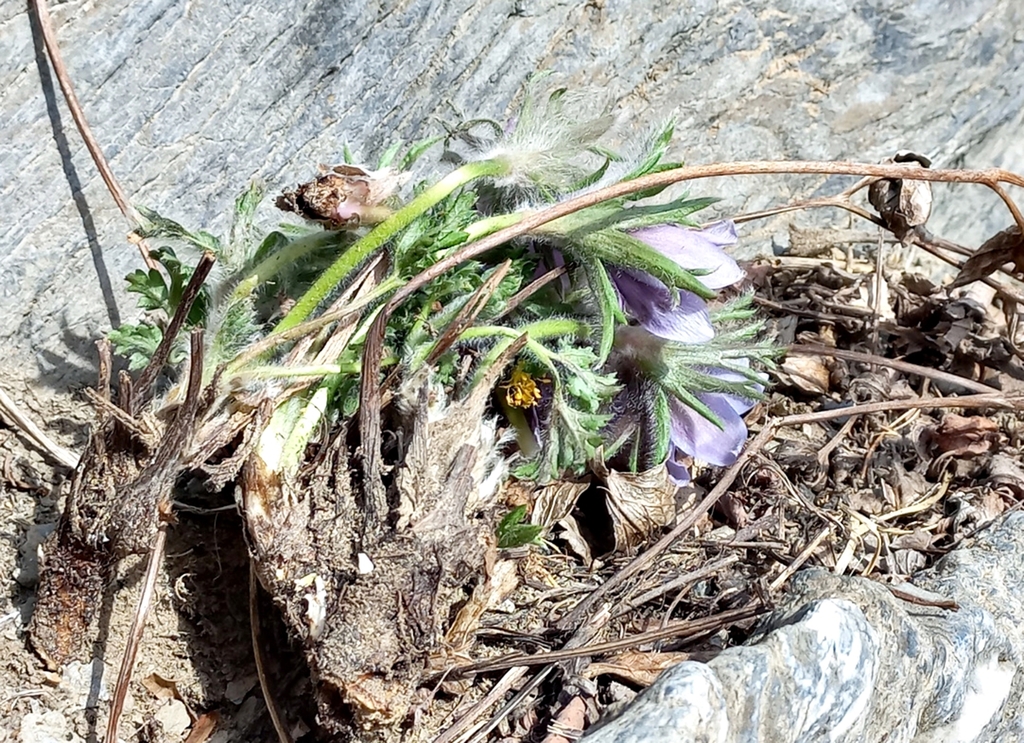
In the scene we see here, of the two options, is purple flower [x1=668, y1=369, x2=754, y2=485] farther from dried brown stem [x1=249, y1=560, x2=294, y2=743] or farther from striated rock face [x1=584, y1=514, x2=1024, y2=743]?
dried brown stem [x1=249, y1=560, x2=294, y2=743]

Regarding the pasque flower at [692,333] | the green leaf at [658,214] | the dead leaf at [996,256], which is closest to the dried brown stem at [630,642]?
the pasque flower at [692,333]

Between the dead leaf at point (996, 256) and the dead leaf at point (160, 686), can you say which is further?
the dead leaf at point (996, 256)

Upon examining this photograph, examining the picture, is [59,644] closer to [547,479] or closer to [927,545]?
[547,479]

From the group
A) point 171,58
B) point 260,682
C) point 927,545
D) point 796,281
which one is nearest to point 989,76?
point 796,281

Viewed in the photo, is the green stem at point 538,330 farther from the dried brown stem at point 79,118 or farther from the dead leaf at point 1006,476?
the dead leaf at point 1006,476

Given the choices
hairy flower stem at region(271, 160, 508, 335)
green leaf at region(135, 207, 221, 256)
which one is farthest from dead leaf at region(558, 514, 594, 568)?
green leaf at region(135, 207, 221, 256)

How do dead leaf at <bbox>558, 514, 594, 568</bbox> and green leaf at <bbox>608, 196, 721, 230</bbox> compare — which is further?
dead leaf at <bbox>558, 514, 594, 568</bbox>

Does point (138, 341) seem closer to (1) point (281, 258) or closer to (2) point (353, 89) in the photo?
(1) point (281, 258)
